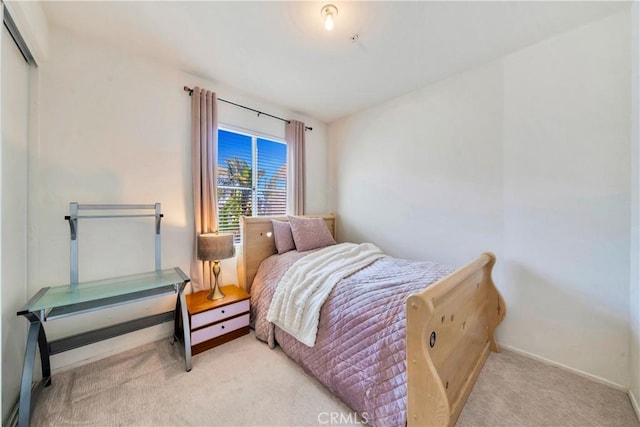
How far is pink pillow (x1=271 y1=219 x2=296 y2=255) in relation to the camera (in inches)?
99.2

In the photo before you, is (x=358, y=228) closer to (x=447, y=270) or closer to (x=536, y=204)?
(x=447, y=270)

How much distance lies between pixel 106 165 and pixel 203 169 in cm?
70

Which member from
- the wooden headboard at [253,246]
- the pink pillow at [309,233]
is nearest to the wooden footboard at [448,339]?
the pink pillow at [309,233]

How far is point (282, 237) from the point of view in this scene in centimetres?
254

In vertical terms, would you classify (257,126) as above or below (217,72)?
below

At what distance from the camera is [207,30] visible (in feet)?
5.66

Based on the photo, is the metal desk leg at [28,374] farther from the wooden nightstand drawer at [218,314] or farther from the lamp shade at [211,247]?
the lamp shade at [211,247]

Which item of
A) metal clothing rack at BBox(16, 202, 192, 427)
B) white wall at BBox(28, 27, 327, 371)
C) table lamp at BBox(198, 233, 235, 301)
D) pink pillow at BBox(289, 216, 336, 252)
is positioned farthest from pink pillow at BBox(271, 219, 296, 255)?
metal clothing rack at BBox(16, 202, 192, 427)

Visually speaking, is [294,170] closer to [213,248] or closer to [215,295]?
[213,248]

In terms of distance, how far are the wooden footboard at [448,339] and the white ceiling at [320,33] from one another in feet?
5.55

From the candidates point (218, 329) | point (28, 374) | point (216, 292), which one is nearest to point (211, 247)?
point (216, 292)

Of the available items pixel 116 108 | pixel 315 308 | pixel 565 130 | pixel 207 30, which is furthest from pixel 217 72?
pixel 565 130

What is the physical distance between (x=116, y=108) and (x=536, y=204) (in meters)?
3.49

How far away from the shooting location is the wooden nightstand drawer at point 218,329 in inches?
74.4
